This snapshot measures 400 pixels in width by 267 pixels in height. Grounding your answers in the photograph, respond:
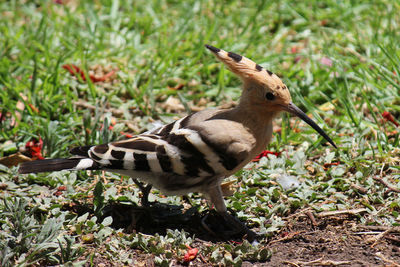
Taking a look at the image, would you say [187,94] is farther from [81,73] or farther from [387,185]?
[387,185]

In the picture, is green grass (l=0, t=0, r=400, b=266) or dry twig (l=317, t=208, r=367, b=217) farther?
dry twig (l=317, t=208, r=367, b=217)

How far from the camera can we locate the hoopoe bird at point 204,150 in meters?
3.52

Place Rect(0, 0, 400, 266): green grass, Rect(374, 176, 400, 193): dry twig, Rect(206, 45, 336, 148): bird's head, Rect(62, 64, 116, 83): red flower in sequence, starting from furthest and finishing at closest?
Rect(62, 64, 116, 83): red flower → Rect(374, 176, 400, 193): dry twig → Rect(206, 45, 336, 148): bird's head → Rect(0, 0, 400, 266): green grass

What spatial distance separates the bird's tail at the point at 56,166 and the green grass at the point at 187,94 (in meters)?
0.21

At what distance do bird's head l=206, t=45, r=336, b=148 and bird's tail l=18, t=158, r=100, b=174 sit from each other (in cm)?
102

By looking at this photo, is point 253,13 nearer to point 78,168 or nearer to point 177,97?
Answer: point 177,97

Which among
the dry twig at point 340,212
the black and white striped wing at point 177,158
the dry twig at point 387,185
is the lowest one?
the dry twig at point 340,212

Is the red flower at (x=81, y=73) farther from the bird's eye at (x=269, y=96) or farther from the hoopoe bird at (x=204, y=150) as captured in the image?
the bird's eye at (x=269, y=96)

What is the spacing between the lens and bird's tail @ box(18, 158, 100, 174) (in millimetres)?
3547

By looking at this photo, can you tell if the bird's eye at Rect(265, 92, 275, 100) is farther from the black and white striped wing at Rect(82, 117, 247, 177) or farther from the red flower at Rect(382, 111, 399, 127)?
the red flower at Rect(382, 111, 399, 127)

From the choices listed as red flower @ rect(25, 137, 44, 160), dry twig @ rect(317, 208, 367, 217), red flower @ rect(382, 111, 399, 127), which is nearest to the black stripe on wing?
dry twig @ rect(317, 208, 367, 217)

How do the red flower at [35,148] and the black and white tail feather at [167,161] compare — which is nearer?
the black and white tail feather at [167,161]

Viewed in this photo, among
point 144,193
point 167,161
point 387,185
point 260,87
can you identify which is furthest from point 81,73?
point 387,185

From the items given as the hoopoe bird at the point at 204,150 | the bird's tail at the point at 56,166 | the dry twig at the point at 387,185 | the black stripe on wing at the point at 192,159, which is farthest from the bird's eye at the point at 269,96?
the bird's tail at the point at 56,166
